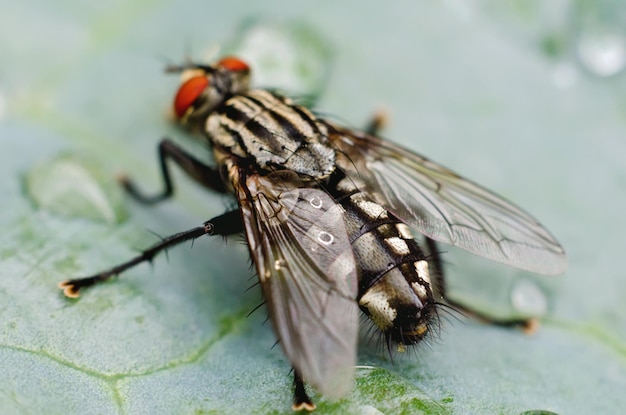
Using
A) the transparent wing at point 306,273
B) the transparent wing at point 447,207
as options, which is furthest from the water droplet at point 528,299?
the transparent wing at point 306,273

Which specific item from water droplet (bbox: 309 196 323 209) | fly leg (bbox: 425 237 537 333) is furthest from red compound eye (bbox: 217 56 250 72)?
fly leg (bbox: 425 237 537 333)

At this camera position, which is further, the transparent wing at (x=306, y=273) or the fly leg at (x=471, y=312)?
the fly leg at (x=471, y=312)

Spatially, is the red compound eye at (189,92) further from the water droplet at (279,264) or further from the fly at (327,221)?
the water droplet at (279,264)

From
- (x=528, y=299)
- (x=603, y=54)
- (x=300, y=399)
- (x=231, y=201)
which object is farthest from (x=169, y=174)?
(x=603, y=54)

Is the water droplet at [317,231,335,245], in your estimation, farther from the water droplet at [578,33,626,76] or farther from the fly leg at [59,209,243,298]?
the water droplet at [578,33,626,76]

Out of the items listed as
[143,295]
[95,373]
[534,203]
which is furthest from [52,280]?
[534,203]

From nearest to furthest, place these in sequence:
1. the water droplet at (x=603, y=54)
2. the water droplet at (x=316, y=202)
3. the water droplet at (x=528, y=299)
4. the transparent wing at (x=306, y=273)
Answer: the transparent wing at (x=306, y=273) < the water droplet at (x=316, y=202) < the water droplet at (x=528, y=299) < the water droplet at (x=603, y=54)

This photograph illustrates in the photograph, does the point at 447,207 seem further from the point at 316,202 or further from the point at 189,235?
the point at 189,235
